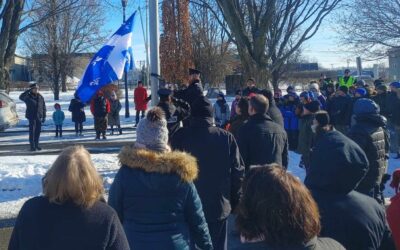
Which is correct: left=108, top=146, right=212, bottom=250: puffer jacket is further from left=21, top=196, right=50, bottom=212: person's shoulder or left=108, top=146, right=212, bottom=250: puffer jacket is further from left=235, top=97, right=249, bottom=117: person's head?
left=235, top=97, right=249, bottom=117: person's head

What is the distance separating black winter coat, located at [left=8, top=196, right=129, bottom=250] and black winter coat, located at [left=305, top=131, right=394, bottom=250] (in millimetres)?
1456

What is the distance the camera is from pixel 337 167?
11.4 ft

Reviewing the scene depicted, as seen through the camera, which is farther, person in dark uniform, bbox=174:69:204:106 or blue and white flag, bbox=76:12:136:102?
blue and white flag, bbox=76:12:136:102

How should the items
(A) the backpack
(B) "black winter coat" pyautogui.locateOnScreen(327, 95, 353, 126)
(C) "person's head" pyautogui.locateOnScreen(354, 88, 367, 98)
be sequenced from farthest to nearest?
(A) the backpack
(B) "black winter coat" pyautogui.locateOnScreen(327, 95, 353, 126)
(C) "person's head" pyautogui.locateOnScreen(354, 88, 367, 98)

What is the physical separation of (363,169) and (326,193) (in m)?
0.34

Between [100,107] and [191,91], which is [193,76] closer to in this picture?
[191,91]

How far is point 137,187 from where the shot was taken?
347 cm

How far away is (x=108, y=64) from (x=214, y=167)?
495 cm

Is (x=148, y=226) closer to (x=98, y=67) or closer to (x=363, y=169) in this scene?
(x=363, y=169)

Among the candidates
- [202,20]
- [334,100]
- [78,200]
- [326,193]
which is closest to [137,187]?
[78,200]

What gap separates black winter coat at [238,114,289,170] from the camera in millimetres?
5645

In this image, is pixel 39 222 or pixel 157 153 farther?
pixel 157 153

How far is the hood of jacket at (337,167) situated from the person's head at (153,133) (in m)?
1.10

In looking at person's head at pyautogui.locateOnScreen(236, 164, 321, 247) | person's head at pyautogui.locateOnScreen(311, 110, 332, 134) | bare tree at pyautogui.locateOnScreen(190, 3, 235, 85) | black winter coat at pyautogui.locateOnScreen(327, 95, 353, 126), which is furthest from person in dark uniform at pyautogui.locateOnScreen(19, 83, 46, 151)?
bare tree at pyautogui.locateOnScreen(190, 3, 235, 85)
